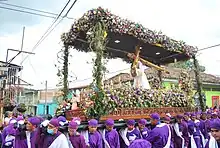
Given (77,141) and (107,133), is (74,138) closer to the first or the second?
(77,141)

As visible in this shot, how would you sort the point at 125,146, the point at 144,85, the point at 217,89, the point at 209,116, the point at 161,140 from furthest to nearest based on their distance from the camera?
1. the point at 217,89
2. the point at 144,85
3. the point at 209,116
4. the point at 125,146
5. the point at 161,140

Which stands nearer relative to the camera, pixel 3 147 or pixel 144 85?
pixel 3 147

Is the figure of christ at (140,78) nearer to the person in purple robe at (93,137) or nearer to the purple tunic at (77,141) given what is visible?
the person in purple robe at (93,137)

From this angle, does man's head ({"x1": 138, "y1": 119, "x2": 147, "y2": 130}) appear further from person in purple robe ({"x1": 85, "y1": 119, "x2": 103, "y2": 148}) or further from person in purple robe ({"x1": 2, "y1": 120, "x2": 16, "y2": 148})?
person in purple robe ({"x1": 2, "y1": 120, "x2": 16, "y2": 148})

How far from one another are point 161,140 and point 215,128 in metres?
1.90

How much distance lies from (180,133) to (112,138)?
214 cm

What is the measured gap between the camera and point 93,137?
6441mm

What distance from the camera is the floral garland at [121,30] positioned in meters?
8.69

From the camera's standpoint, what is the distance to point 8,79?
16.1m

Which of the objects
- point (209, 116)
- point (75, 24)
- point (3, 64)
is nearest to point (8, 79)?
point (3, 64)

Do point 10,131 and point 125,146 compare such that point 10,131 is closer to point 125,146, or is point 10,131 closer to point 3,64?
point 125,146

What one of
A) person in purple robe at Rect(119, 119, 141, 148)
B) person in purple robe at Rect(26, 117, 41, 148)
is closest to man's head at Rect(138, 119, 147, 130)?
person in purple robe at Rect(119, 119, 141, 148)

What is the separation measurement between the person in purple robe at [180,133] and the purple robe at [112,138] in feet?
5.83

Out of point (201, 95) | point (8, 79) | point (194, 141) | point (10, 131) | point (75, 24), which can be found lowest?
point (194, 141)
